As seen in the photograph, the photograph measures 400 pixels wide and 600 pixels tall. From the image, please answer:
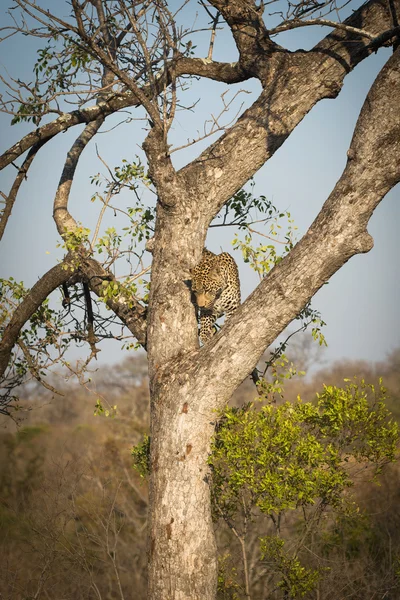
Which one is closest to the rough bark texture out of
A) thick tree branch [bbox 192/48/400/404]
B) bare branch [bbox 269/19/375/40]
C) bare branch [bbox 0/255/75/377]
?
thick tree branch [bbox 192/48/400/404]

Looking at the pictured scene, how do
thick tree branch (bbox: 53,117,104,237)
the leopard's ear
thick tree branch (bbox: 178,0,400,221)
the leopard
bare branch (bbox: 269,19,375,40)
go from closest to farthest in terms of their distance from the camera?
1. bare branch (bbox: 269,19,375,40)
2. thick tree branch (bbox: 178,0,400,221)
3. the leopard
4. the leopard's ear
5. thick tree branch (bbox: 53,117,104,237)

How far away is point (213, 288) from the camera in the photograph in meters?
7.55

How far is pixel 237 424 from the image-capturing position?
21.4 ft

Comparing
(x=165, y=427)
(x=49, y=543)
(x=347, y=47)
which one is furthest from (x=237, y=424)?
(x=49, y=543)

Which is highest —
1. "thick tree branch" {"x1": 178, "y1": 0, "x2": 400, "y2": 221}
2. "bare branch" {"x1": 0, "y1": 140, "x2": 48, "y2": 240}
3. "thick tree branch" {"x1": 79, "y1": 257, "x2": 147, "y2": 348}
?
"bare branch" {"x1": 0, "y1": 140, "x2": 48, "y2": 240}

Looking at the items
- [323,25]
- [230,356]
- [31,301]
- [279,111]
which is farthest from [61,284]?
[323,25]

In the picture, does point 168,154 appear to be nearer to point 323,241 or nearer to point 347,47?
point 323,241

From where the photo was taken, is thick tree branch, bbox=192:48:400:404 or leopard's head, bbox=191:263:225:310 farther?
leopard's head, bbox=191:263:225:310

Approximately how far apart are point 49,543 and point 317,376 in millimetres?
26814

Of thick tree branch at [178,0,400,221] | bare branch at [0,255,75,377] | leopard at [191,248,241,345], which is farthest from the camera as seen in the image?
bare branch at [0,255,75,377]

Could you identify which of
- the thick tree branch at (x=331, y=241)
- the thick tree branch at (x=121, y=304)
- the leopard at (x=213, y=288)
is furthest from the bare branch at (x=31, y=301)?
the thick tree branch at (x=331, y=241)

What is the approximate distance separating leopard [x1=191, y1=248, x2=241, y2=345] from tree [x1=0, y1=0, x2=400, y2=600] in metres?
0.33

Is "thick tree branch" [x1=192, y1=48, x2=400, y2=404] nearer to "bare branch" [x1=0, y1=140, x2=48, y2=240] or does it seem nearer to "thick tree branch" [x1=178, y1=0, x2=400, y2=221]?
"thick tree branch" [x1=178, y1=0, x2=400, y2=221]

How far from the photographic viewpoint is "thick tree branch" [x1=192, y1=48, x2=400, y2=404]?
6180 mm
